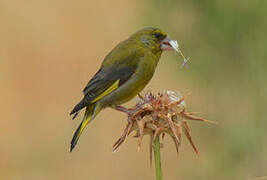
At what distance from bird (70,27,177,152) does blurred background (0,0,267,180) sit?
5.32 ft

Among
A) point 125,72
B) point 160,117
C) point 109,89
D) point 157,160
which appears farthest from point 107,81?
point 157,160

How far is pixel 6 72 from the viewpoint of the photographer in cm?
941

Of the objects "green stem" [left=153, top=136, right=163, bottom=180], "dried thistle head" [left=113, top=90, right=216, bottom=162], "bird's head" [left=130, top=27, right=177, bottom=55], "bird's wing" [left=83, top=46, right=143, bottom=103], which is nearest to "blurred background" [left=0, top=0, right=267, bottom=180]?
"bird's head" [left=130, top=27, right=177, bottom=55]

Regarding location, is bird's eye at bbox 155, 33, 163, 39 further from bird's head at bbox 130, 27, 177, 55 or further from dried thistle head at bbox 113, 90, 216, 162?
dried thistle head at bbox 113, 90, 216, 162

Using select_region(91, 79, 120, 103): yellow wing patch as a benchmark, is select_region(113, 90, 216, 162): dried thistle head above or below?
above

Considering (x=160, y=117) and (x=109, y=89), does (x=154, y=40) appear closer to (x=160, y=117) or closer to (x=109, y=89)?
(x=109, y=89)

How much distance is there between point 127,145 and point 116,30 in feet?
7.70

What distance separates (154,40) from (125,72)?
1.57ft

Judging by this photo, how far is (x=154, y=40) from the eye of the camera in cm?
589

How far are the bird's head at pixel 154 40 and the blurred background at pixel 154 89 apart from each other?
62.3 inches

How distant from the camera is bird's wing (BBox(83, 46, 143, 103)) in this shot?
555 centimetres

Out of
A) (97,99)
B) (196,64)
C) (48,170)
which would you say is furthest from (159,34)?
(48,170)

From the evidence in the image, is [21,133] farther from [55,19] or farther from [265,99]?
[265,99]

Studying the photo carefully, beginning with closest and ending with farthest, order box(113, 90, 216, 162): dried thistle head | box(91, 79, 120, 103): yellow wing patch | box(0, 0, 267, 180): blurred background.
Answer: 1. box(113, 90, 216, 162): dried thistle head
2. box(91, 79, 120, 103): yellow wing patch
3. box(0, 0, 267, 180): blurred background
